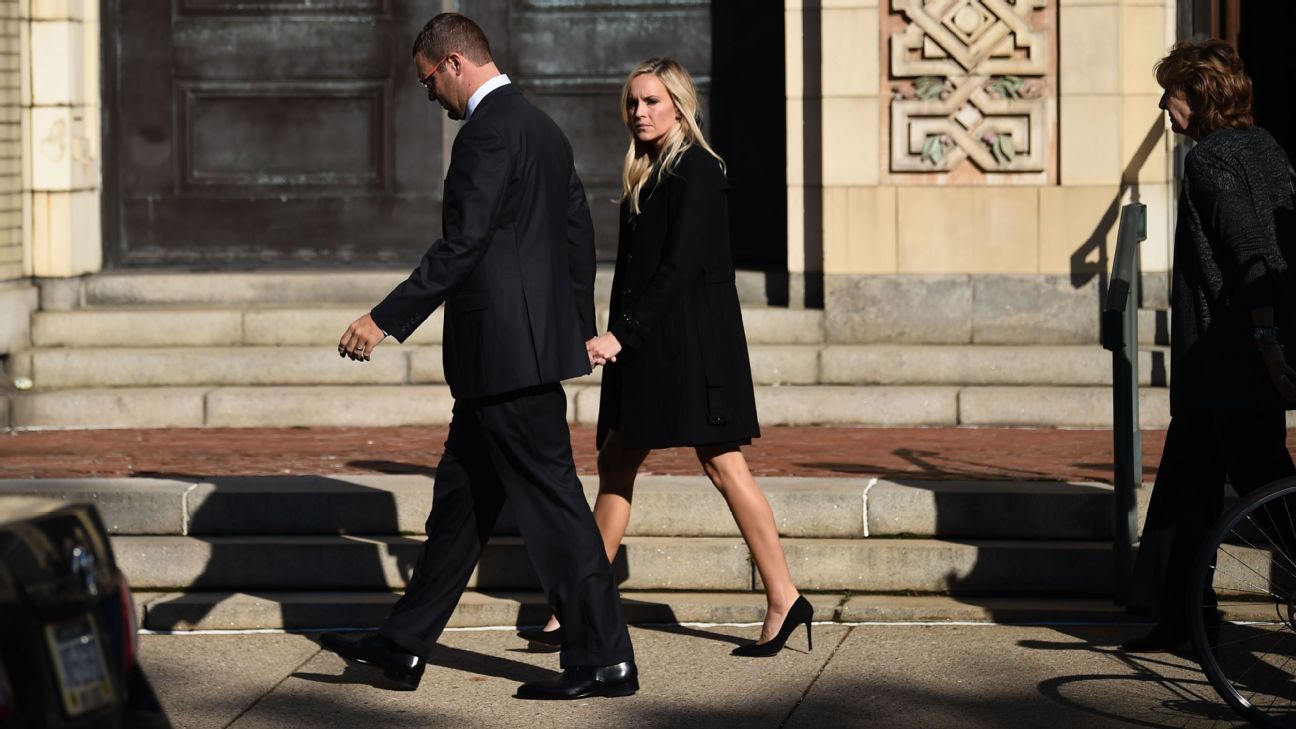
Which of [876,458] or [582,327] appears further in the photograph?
[876,458]

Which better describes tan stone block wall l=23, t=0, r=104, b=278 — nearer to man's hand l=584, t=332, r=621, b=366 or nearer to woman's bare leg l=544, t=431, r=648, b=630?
woman's bare leg l=544, t=431, r=648, b=630

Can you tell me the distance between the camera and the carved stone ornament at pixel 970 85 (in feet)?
33.3

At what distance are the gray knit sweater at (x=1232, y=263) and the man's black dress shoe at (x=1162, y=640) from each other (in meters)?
0.71

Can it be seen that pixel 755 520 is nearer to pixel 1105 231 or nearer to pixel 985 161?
pixel 985 161

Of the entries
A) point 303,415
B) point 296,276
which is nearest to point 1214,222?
point 303,415

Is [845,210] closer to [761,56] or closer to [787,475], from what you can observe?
[761,56]

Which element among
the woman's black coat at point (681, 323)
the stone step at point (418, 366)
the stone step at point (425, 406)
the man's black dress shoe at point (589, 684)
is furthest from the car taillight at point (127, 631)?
the stone step at point (418, 366)

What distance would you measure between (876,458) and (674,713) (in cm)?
303

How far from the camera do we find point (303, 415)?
32.5ft

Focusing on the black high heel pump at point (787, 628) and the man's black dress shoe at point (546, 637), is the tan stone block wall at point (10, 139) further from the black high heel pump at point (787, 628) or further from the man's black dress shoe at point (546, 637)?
the black high heel pump at point (787, 628)

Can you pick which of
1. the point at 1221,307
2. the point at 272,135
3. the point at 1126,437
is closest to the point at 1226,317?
the point at 1221,307

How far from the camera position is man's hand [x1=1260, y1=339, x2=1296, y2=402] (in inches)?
233

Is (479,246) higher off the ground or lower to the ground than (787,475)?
higher

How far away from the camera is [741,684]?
618 centimetres
